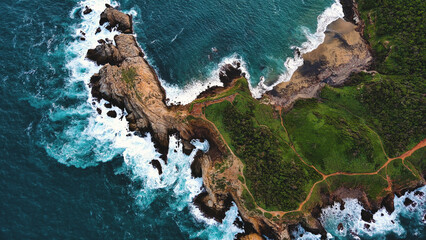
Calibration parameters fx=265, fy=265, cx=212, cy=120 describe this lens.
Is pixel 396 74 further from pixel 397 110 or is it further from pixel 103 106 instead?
pixel 103 106

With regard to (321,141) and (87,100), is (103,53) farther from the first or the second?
(321,141)

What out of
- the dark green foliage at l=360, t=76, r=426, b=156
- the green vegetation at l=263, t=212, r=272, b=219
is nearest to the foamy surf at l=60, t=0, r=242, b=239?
the green vegetation at l=263, t=212, r=272, b=219

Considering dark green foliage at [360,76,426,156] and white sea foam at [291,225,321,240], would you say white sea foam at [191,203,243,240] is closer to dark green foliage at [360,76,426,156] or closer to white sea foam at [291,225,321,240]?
white sea foam at [291,225,321,240]

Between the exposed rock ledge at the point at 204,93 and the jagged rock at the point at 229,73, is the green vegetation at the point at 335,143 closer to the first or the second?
the exposed rock ledge at the point at 204,93

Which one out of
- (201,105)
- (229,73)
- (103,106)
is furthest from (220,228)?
(103,106)

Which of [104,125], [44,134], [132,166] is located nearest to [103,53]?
[104,125]

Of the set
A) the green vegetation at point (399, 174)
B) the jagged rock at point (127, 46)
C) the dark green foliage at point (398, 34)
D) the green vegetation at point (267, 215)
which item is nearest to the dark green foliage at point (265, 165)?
the green vegetation at point (267, 215)
